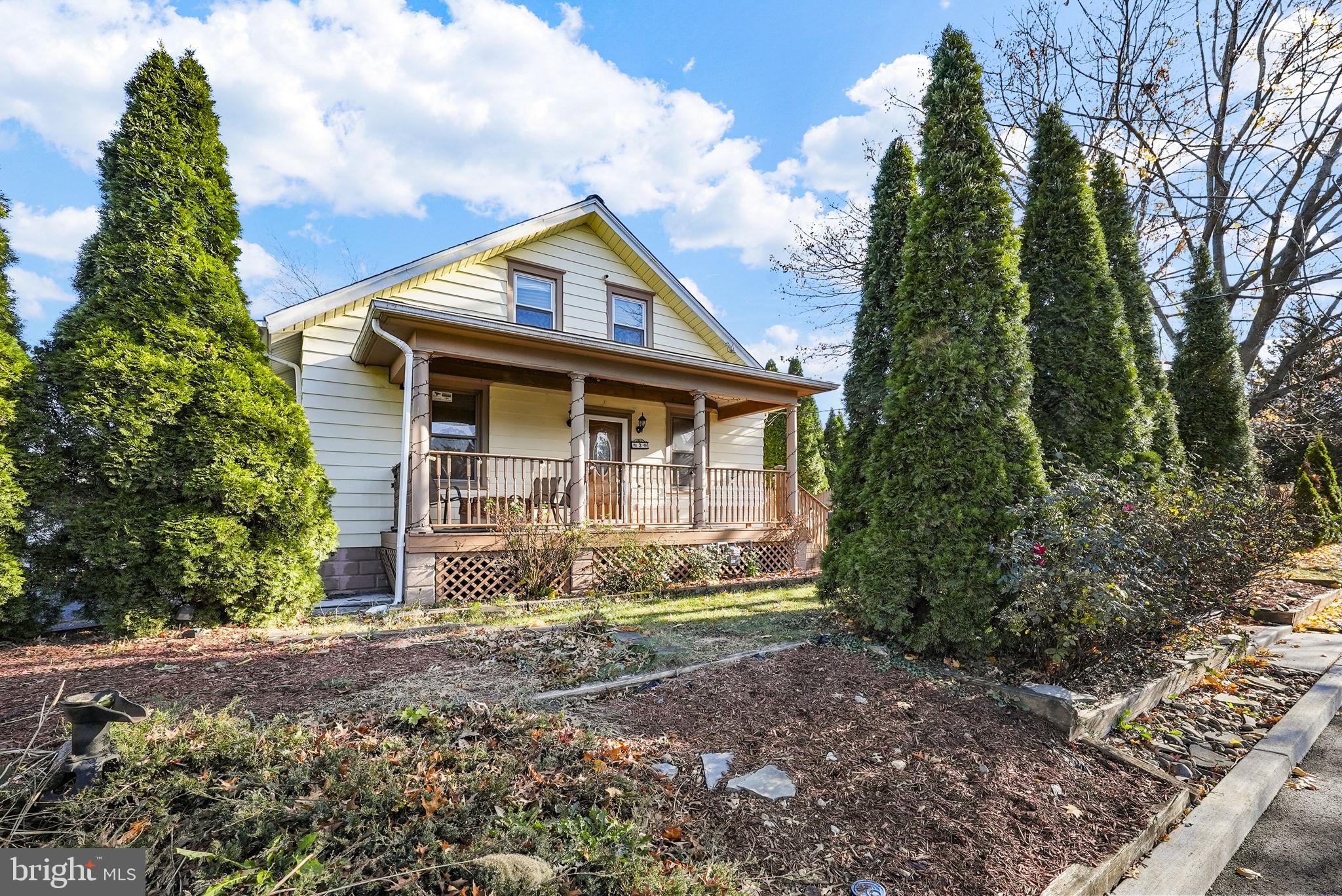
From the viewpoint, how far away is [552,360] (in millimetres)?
8344

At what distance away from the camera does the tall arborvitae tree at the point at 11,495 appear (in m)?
4.88

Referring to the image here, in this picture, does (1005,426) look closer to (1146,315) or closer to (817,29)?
(1146,315)

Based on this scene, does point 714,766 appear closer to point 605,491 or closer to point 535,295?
point 605,491

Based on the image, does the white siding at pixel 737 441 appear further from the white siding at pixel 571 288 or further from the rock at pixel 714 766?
the rock at pixel 714 766

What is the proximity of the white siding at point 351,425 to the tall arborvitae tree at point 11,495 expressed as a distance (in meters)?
3.18

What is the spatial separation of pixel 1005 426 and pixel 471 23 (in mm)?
9033

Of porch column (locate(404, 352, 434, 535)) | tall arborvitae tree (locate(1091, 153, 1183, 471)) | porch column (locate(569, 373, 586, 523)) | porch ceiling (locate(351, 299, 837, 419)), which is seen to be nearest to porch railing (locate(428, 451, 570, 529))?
porch column (locate(404, 352, 434, 535))

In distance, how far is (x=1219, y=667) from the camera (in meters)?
5.14

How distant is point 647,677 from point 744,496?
6541 millimetres

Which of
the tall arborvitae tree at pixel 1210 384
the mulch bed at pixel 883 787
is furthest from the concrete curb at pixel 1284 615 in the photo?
the mulch bed at pixel 883 787

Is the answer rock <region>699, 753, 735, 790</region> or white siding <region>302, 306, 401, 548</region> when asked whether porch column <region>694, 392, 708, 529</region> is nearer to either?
white siding <region>302, 306, 401, 548</region>

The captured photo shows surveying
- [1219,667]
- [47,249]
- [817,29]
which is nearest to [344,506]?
[1219,667]

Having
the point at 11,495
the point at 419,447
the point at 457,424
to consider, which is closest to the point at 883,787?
the point at 419,447

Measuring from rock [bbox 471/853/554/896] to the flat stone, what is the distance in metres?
1.06
